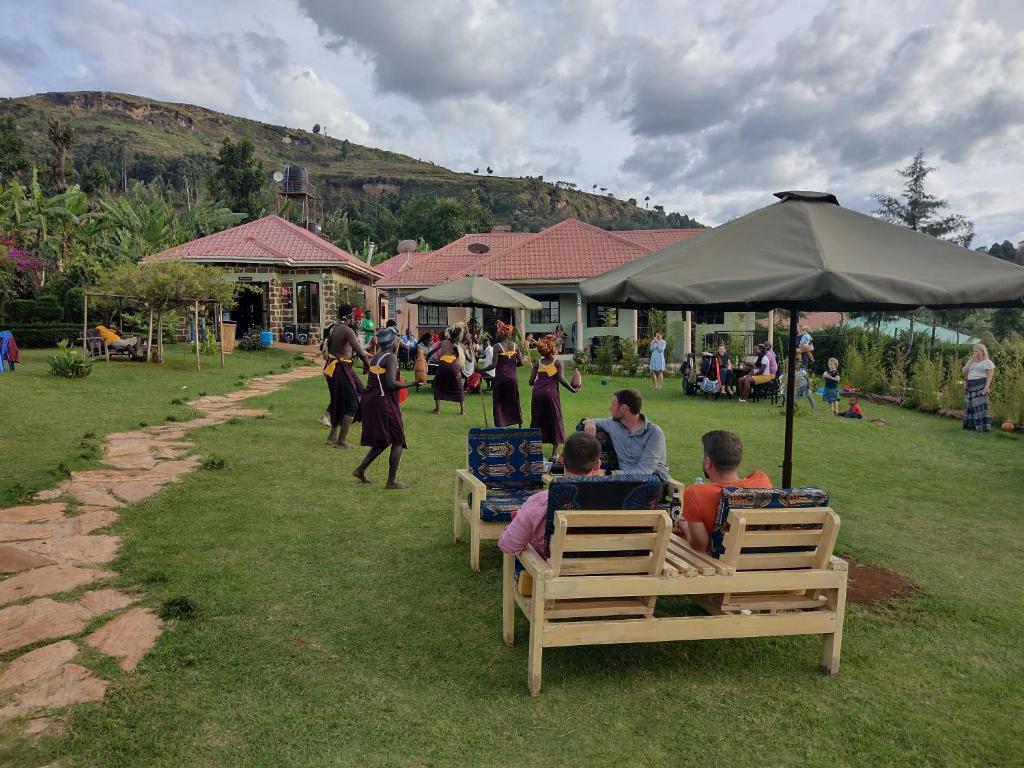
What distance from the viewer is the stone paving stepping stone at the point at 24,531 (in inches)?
198

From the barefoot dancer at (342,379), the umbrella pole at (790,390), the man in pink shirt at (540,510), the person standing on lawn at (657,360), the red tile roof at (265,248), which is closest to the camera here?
the man in pink shirt at (540,510)

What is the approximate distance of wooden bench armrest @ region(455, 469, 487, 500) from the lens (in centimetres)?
468

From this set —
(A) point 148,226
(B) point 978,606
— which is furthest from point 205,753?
(A) point 148,226

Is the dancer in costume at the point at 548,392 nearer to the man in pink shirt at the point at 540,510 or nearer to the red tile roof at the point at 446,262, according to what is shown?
the man in pink shirt at the point at 540,510

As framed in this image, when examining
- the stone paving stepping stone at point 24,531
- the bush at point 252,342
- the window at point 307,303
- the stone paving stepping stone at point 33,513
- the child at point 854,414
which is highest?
the window at point 307,303

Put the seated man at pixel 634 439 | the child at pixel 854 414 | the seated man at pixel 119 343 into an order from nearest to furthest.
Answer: the seated man at pixel 634 439 < the child at pixel 854 414 < the seated man at pixel 119 343

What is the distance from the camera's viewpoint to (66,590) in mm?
4199

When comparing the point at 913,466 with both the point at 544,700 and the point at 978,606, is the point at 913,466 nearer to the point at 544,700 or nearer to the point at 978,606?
the point at 978,606

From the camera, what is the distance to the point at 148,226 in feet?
85.5

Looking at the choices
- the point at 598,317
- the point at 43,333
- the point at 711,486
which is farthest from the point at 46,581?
the point at 598,317

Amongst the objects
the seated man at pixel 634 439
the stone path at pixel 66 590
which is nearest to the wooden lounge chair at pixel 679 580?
the seated man at pixel 634 439

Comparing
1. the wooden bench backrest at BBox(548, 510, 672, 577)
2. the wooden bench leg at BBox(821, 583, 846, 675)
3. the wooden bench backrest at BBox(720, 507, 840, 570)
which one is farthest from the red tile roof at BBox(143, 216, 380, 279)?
the wooden bench leg at BBox(821, 583, 846, 675)

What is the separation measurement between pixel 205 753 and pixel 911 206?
32087mm

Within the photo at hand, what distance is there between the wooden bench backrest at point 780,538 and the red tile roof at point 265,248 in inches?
918
